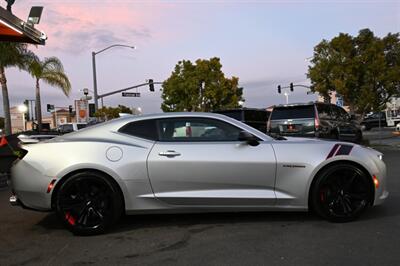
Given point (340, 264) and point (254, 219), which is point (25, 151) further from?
point (340, 264)

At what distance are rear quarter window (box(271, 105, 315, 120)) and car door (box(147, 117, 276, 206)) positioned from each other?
822 cm

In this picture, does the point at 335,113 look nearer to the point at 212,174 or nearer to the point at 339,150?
the point at 339,150

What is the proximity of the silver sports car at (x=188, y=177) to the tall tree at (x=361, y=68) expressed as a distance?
13642mm

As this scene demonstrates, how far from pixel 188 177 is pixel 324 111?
9381 millimetres

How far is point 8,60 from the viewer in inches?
749

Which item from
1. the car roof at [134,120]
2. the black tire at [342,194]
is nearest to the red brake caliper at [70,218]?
the car roof at [134,120]

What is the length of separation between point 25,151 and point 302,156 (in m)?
3.41

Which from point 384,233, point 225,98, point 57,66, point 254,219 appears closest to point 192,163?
point 254,219

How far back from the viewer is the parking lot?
4.11 metres

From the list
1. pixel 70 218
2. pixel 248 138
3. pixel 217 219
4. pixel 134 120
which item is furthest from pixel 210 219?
pixel 70 218

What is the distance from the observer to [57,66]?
25062 mm

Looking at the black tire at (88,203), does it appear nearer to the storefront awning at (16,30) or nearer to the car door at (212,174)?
the car door at (212,174)

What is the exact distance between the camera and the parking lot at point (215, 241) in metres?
4.11

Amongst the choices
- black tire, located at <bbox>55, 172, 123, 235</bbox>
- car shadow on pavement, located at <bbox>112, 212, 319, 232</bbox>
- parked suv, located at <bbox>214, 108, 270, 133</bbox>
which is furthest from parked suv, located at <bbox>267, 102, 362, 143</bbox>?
black tire, located at <bbox>55, 172, 123, 235</bbox>
